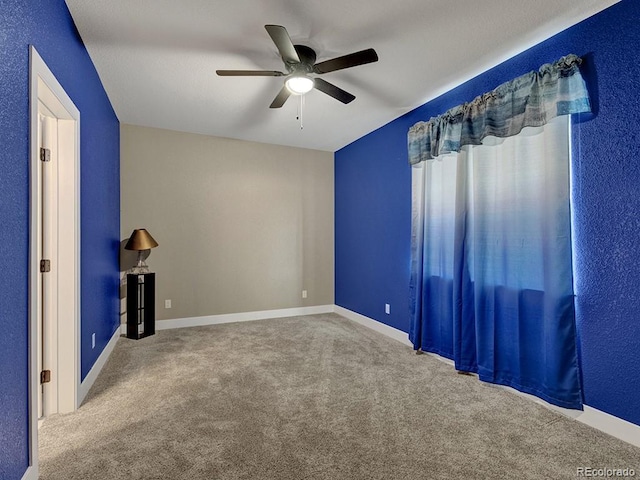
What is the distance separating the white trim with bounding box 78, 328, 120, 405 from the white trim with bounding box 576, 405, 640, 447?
358 cm

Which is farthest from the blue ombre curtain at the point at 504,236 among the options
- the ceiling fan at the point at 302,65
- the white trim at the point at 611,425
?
the ceiling fan at the point at 302,65

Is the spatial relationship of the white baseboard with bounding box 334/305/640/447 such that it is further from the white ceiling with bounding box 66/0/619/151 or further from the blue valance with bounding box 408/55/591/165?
the white ceiling with bounding box 66/0/619/151

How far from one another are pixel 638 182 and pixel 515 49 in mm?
1376

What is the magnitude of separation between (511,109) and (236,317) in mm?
4241

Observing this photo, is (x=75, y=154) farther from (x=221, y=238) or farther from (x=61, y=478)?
(x=221, y=238)

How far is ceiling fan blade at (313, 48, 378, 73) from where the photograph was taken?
2.19 meters

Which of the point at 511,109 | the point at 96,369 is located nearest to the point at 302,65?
the point at 511,109

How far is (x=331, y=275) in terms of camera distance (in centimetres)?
563

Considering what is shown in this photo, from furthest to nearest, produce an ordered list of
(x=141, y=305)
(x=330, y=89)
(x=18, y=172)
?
(x=141, y=305) → (x=330, y=89) → (x=18, y=172)

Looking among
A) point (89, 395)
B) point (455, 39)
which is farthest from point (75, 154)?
point (455, 39)

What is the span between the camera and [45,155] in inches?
90.0

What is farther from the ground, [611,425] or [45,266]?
[45,266]

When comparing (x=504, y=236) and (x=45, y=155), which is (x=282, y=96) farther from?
(x=504, y=236)

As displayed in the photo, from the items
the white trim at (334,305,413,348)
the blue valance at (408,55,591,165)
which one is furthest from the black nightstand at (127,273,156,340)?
the blue valance at (408,55,591,165)
